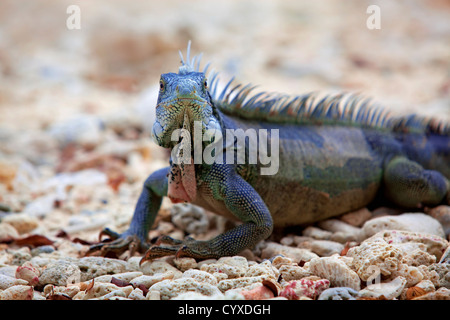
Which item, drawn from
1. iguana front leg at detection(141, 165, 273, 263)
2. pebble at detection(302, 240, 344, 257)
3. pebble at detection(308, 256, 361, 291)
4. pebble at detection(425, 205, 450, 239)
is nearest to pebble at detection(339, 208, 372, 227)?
pebble at detection(425, 205, 450, 239)

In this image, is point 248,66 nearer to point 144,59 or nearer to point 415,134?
point 144,59

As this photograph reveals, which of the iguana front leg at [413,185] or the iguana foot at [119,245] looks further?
the iguana front leg at [413,185]

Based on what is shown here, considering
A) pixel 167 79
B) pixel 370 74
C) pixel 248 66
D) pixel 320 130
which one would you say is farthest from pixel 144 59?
pixel 167 79

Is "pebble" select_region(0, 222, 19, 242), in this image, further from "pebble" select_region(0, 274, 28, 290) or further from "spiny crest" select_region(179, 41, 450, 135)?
"spiny crest" select_region(179, 41, 450, 135)

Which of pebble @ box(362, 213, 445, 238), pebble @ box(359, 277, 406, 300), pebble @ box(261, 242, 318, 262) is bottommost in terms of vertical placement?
pebble @ box(261, 242, 318, 262)

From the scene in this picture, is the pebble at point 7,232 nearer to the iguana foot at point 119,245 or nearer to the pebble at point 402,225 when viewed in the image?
the iguana foot at point 119,245

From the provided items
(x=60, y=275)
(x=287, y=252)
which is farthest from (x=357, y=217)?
(x=60, y=275)

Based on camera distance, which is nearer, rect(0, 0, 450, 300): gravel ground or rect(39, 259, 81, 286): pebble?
rect(0, 0, 450, 300): gravel ground

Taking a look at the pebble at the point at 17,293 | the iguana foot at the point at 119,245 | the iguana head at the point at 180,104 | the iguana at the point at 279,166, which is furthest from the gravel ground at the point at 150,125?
the iguana head at the point at 180,104
